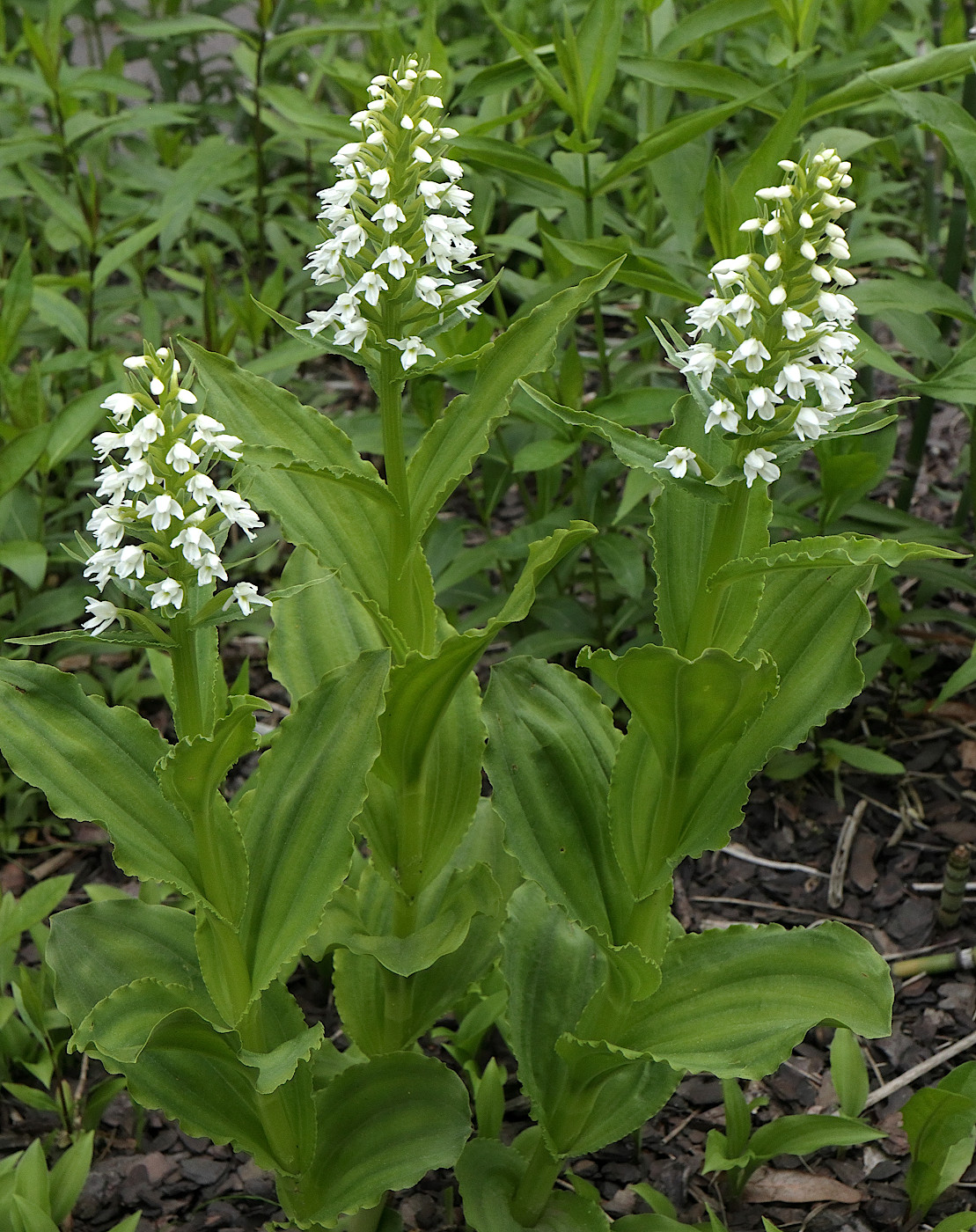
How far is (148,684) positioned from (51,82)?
2.03m

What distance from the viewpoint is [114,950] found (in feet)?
7.87

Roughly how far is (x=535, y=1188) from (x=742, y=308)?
1800mm

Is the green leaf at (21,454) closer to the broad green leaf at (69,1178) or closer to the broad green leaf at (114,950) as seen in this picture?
the broad green leaf at (114,950)

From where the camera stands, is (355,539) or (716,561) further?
(355,539)

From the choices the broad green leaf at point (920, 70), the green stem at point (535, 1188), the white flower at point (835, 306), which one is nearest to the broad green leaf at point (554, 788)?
the green stem at point (535, 1188)

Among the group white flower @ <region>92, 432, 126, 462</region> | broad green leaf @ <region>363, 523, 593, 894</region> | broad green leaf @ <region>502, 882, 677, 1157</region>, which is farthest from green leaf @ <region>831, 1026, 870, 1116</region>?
white flower @ <region>92, 432, 126, 462</region>

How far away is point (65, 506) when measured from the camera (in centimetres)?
403

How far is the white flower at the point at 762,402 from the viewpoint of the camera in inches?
69.7

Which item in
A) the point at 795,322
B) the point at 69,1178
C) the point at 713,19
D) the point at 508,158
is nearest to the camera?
the point at 795,322

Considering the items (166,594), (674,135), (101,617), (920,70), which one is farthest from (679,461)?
(920,70)

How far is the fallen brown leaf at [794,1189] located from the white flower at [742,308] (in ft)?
6.55

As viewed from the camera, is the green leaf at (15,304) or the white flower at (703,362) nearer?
the white flower at (703,362)

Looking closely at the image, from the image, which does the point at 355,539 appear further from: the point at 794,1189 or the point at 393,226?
the point at 794,1189

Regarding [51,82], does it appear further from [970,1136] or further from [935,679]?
[970,1136]
